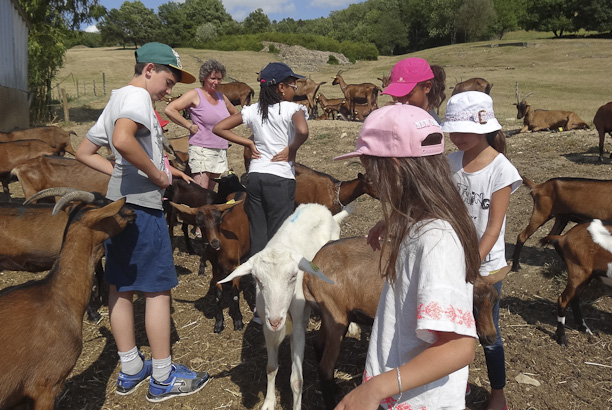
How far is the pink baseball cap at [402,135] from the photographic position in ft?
4.64

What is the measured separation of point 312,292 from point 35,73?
21.5 metres

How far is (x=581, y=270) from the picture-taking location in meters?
4.48

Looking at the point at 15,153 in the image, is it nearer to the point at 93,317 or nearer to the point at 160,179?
the point at 93,317

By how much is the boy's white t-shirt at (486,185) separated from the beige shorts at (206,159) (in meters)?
3.83

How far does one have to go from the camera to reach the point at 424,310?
133 centimetres

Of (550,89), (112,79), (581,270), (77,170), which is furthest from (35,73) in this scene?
(550,89)

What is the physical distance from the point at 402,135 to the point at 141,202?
2.18 meters

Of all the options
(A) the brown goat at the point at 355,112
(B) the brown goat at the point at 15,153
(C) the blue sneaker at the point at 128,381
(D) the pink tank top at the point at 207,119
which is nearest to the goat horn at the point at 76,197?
(C) the blue sneaker at the point at 128,381

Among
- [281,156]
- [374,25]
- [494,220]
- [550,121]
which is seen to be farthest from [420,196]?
[374,25]

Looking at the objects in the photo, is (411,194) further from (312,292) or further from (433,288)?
(312,292)

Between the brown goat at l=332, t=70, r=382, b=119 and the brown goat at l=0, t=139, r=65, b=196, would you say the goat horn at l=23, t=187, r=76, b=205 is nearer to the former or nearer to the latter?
the brown goat at l=0, t=139, r=65, b=196

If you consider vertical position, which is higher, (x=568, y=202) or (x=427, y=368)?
(x=427, y=368)

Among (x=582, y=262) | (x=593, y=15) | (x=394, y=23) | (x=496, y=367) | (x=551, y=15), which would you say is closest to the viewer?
(x=496, y=367)

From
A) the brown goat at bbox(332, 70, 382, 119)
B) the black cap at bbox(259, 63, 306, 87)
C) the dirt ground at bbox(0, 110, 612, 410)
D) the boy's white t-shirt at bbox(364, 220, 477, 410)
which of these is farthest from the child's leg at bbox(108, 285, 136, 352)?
the brown goat at bbox(332, 70, 382, 119)
